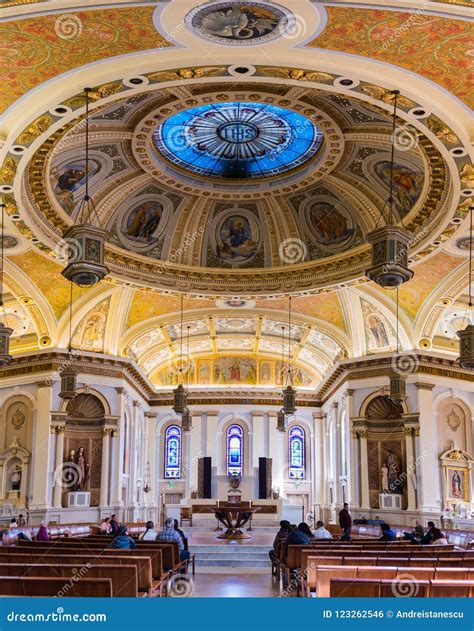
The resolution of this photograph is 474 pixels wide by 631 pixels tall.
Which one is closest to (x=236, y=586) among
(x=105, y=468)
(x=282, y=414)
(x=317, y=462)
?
(x=105, y=468)

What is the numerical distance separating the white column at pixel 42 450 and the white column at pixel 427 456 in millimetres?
12320

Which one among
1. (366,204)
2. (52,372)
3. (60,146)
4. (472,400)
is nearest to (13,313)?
(52,372)

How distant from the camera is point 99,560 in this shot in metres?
10.6

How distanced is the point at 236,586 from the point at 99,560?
17.8ft

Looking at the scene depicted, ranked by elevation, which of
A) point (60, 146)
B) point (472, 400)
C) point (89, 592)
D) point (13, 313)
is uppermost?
point (60, 146)

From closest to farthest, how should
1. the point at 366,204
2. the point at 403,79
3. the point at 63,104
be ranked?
1. the point at 403,79
2. the point at 63,104
3. the point at 366,204

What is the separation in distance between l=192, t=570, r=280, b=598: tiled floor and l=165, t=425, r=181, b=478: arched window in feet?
65.2

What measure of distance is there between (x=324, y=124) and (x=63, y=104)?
7.33 metres

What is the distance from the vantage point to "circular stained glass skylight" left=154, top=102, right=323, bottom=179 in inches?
776

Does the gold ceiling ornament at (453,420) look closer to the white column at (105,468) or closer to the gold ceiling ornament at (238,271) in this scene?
the gold ceiling ornament at (238,271)

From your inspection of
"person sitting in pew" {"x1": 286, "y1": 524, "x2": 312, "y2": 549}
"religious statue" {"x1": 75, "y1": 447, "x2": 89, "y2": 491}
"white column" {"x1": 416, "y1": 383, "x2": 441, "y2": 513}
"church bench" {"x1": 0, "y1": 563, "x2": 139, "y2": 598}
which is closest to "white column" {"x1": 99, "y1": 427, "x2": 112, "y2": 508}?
"religious statue" {"x1": 75, "y1": 447, "x2": 89, "y2": 491}

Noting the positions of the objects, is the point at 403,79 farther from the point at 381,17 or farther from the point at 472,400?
the point at 472,400

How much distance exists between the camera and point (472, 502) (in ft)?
85.0

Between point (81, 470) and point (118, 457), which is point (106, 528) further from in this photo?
point (118, 457)
